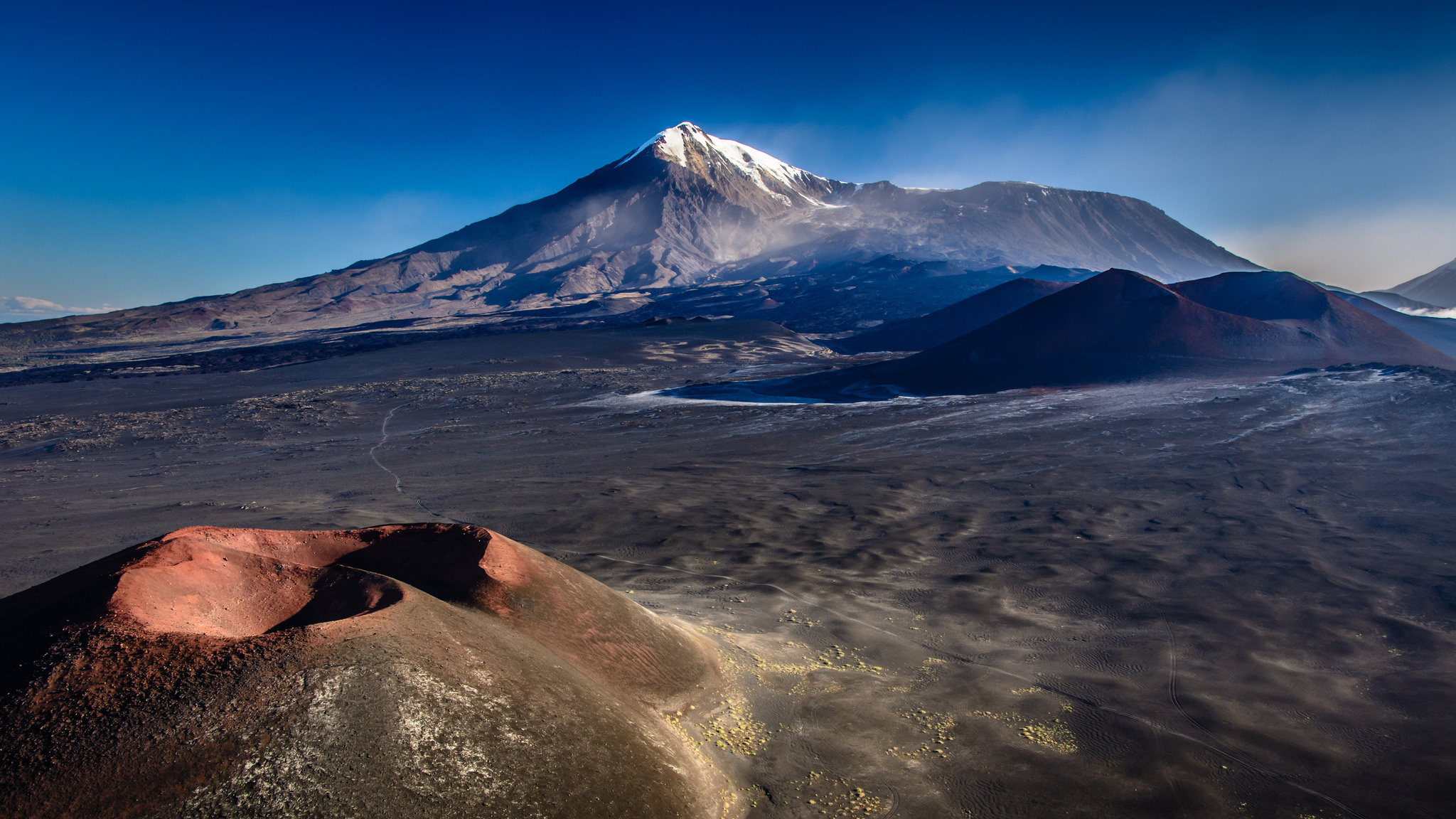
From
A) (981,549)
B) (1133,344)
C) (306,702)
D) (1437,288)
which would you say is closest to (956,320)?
(1133,344)

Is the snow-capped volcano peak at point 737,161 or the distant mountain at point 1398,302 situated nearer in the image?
the distant mountain at point 1398,302

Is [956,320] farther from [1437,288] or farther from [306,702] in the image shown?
[1437,288]

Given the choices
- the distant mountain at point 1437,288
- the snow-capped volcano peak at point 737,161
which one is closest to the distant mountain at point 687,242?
the snow-capped volcano peak at point 737,161

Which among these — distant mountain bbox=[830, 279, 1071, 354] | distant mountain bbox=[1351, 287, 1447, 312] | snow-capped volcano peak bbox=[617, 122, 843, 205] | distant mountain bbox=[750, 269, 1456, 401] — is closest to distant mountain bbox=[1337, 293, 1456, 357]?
distant mountain bbox=[750, 269, 1456, 401]

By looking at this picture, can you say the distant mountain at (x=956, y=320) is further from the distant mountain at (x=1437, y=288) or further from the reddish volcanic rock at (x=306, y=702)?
the distant mountain at (x=1437, y=288)

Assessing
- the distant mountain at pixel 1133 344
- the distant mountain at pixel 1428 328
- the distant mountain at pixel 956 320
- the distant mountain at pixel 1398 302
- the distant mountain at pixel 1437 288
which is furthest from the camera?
the distant mountain at pixel 1437 288

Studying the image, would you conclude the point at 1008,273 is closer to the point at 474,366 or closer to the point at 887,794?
the point at 474,366

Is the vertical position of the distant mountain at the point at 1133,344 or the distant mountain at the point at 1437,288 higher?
the distant mountain at the point at 1437,288
